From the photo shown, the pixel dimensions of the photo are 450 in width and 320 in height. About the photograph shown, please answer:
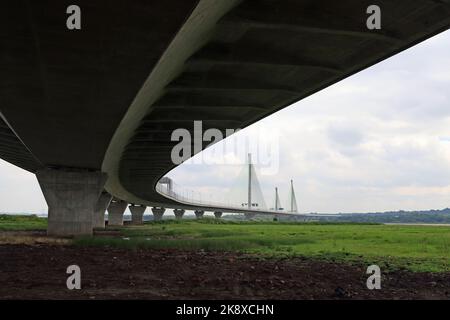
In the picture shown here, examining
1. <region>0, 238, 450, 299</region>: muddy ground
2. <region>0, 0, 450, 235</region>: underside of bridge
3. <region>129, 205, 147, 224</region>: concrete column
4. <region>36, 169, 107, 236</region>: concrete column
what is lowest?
<region>129, 205, 147, 224</region>: concrete column

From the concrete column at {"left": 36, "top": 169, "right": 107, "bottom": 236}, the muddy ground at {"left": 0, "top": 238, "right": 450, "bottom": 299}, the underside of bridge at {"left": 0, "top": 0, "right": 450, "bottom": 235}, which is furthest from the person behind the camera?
the concrete column at {"left": 36, "top": 169, "right": 107, "bottom": 236}

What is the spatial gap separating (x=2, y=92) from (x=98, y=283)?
6.82 metres

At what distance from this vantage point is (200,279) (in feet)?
48.5

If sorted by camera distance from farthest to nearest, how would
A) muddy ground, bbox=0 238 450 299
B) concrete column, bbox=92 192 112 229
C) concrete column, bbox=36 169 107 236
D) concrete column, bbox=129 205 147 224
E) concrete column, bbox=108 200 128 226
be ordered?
1. concrete column, bbox=129 205 147 224
2. concrete column, bbox=108 200 128 226
3. concrete column, bbox=92 192 112 229
4. concrete column, bbox=36 169 107 236
5. muddy ground, bbox=0 238 450 299

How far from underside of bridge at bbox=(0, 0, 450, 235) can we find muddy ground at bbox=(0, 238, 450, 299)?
18.6ft

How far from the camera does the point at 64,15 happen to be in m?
9.67

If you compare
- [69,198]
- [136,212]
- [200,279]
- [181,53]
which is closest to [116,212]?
[136,212]

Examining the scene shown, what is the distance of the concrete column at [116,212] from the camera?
105 metres

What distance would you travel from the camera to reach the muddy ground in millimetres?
12273

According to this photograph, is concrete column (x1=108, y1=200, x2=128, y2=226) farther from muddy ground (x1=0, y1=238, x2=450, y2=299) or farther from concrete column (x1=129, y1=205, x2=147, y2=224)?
muddy ground (x1=0, y1=238, x2=450, y2=299)

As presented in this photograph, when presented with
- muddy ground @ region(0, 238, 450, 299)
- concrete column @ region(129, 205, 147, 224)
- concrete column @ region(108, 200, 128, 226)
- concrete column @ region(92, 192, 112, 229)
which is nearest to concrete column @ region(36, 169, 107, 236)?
muddy ground @ region(0, 238, 450, 299)

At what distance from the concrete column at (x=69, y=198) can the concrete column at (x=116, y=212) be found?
69.2 meters
